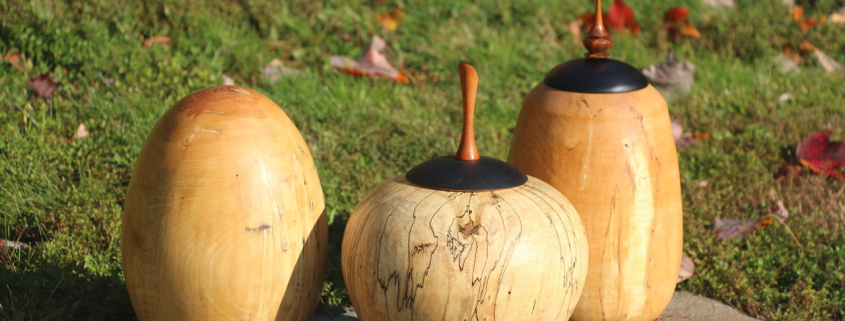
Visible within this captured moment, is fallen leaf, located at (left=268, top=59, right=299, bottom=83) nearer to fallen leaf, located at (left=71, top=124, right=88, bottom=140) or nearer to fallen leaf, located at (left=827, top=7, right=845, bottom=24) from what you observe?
fallen leaf, located at (left=71, top=124, right=88, bottom=140)

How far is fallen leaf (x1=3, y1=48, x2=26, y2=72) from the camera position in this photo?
145 inches

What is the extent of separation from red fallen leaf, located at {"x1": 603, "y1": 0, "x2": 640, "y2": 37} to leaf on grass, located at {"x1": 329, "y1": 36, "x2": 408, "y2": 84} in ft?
5.82

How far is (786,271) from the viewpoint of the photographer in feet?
10.1

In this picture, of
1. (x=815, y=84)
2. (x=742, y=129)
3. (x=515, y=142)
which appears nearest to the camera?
(x=515, y=142)

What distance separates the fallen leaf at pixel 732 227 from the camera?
130 inches

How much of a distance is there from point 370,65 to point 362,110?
0.55m

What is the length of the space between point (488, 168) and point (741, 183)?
2.29m

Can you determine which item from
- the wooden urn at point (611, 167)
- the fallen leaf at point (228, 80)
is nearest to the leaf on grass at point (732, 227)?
the wooden urn at point (611, 167)

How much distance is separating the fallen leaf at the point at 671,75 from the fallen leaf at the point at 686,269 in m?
1.83

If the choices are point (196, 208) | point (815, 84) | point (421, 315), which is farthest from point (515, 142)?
point (815, 84)

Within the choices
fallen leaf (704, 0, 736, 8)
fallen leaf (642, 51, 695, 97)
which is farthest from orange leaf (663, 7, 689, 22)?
fallen leaf (642, 51, 695, 97)

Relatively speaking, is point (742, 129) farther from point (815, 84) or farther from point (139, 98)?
point (139, 98)

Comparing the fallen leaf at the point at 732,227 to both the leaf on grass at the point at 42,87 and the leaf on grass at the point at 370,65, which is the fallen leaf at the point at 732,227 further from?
the leaf on grass at the point at 42,87

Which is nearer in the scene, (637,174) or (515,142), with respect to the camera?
(637,174)
